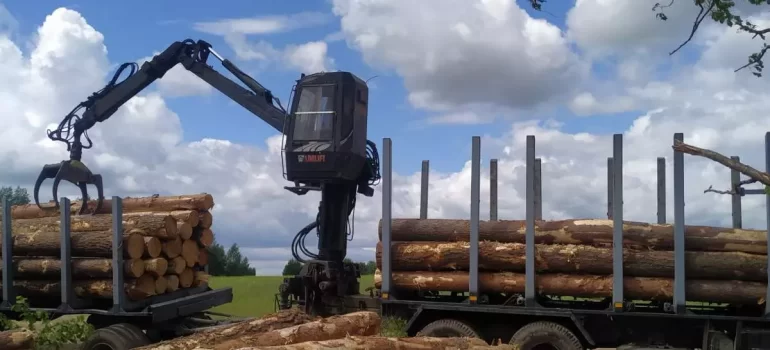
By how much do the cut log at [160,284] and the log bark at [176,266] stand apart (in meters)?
0.21

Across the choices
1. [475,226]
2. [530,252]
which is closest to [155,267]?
[475,226]

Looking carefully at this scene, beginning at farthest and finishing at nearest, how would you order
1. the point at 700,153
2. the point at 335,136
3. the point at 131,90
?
the point at 131,90 → the point at 335,136 → the point at 700,153

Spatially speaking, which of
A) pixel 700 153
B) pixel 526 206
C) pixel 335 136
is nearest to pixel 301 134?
pixel 335 136

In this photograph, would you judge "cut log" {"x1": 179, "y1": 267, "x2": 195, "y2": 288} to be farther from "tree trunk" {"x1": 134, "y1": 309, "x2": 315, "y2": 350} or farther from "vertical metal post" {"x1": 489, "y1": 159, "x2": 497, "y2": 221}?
"vertical metal post" {"x1": 489, "y1": 159, "x2": 497, "y2": 221}

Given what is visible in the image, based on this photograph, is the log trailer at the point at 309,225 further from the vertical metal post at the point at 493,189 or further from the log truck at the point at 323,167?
the vertical metal post at the point at 493,189

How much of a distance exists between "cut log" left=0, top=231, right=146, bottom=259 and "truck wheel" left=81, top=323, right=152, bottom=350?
1.05 m

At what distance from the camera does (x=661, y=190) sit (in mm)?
11008

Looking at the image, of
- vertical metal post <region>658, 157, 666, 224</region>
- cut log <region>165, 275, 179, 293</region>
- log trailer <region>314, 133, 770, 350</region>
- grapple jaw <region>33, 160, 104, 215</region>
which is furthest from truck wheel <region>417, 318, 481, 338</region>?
grapple jaw <region>33, 160, 104, 215</region>

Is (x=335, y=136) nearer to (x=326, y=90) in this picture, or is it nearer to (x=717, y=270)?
(x=326, y=90)

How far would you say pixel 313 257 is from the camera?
1212 centimetres

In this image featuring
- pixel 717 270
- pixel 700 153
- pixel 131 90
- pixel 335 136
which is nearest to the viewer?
pixel 700 153

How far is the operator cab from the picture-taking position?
1160 centimetres

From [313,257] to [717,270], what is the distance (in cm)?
588

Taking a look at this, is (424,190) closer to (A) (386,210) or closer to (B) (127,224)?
(A) (386,210)
